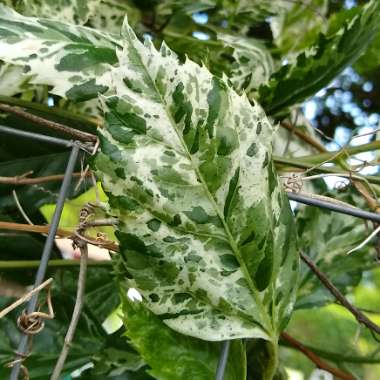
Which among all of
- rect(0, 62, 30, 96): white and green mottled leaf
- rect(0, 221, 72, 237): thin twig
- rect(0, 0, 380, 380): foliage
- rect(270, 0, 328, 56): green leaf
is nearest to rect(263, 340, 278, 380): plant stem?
rect(0, 0, 380, 380): foliage

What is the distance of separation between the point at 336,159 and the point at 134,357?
0.53ft

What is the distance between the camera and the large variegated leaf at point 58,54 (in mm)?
325

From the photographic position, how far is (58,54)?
337 mm

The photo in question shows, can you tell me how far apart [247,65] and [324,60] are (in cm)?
6

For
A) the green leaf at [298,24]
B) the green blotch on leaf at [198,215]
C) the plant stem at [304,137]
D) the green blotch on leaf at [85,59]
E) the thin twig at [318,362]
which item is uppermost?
the green blotch on leaf at [85,59]

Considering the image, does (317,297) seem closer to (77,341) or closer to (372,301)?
(77,341)

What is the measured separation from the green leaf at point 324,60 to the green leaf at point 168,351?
19cm

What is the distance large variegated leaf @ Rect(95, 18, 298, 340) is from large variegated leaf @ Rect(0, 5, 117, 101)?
3.8 inches

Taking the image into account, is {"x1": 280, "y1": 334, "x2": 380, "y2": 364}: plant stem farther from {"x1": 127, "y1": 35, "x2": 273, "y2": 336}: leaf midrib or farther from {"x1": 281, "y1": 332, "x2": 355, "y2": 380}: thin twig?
{"x1": 127, "y1": 35, "x2": 273, "y2": 336}: leaf midrib

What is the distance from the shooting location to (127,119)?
0.24m

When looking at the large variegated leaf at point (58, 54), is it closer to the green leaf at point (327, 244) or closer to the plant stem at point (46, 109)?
the plant stem at point (46, 109)

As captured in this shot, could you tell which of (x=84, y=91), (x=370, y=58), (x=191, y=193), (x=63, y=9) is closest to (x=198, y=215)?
(x=191, y=193)

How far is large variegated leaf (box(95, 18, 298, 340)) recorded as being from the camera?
0.24m

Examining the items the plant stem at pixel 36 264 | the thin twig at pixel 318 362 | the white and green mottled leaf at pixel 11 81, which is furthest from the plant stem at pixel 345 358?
the white and green mottled leaf at pixel 11 81
